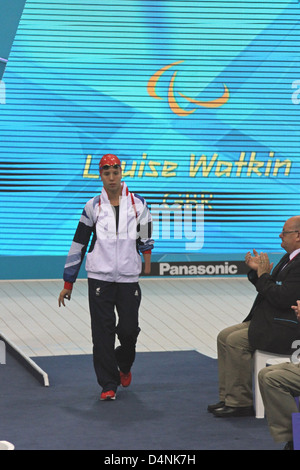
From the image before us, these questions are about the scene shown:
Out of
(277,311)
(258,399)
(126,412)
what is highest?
(277,311)

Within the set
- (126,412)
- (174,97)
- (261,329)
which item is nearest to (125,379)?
(126,412)

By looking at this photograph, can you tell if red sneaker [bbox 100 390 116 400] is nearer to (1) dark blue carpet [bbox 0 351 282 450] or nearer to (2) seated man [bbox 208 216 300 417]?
(1) dark blue carpet [bbox 0 351 282 450]

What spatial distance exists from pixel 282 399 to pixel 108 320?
5.78ft

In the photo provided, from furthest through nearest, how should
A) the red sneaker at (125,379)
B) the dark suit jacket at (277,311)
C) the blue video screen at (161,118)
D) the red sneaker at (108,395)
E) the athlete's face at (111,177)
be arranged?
the blue video screen at (161,118), the red sneaker at (125,379), the athlete's face at (111,177), the red sneaker at (108,395), the dark suit jacket at (277,311)

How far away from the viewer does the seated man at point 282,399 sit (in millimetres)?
6039

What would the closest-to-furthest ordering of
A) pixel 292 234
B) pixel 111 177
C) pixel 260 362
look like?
pixel 292 234 → pixel 260 362 → pixel 111 177

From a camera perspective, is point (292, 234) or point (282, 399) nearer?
point (282, 399)

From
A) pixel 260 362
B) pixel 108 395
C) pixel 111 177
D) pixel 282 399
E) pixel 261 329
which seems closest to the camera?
pixel 282 399

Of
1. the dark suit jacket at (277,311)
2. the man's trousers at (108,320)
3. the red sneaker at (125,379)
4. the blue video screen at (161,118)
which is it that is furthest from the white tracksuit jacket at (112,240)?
the blue video screen at (161,118)

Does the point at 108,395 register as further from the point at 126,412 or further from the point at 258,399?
the point at 258,399

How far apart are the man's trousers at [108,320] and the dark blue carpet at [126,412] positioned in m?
0.19

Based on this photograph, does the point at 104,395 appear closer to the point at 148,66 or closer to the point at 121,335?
the point at 121,335

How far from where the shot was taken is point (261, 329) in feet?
22.3

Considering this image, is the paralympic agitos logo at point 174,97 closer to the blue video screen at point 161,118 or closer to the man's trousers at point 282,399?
the blue video screen at point 161,118
